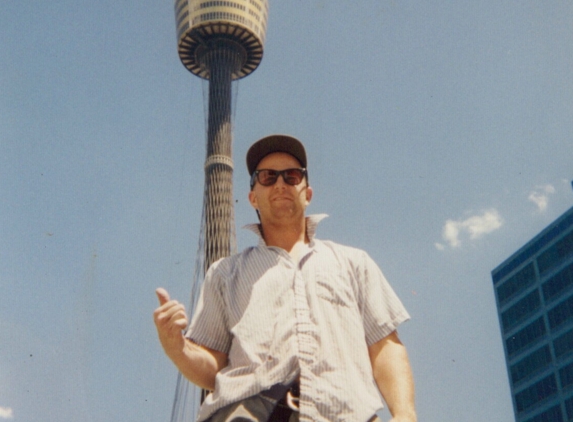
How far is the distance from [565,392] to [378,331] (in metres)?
A: 52.1

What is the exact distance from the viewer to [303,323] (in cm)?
317

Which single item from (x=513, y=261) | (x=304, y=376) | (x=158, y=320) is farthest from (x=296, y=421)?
(x=513, y=261)

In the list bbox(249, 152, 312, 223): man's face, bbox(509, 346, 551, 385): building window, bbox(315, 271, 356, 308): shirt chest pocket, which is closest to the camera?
bbox(315, 271, 356, 308): shirt chest pocket

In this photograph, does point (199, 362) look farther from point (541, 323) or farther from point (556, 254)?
point (541, 323)

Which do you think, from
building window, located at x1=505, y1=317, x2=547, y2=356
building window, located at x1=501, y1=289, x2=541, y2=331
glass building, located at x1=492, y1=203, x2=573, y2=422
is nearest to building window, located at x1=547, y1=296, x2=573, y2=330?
glass building, located at x1=492, y1=203, x2=573, y2=422

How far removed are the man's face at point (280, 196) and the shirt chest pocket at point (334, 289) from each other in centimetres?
41

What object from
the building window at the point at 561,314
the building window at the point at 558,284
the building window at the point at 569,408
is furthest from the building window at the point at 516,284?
the building window at the point at 569,408

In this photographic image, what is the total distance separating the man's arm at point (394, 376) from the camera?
316 centimetres

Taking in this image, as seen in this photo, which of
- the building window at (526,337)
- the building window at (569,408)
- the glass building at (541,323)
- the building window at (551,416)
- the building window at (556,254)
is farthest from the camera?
the building window at (526,337)

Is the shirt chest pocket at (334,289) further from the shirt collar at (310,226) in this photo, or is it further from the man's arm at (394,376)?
the shirt collar at (310,226)

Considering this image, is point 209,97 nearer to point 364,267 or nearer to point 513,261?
point 513,261

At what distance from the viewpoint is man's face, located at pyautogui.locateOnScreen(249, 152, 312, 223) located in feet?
12.0

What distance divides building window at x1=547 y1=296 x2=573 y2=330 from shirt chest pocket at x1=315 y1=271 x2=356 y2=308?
52.4m

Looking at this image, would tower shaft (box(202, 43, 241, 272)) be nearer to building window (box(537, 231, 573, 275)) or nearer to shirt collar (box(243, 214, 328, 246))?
building window (box(537, 231, 573, 275))
